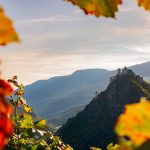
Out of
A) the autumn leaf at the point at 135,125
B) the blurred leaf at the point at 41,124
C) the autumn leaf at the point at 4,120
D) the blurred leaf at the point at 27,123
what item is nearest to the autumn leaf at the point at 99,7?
the autumn leaf at the point at 135,125

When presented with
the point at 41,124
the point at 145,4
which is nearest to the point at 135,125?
the point at 145,4

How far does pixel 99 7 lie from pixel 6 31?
52cm

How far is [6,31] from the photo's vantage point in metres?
0.84

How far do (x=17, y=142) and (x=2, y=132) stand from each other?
38.9 ft

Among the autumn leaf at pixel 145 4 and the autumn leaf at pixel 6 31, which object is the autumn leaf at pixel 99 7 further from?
the autumn leaf at pixel 6 31

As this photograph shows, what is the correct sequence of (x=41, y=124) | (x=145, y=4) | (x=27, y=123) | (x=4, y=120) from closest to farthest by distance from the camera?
(x=4, y=120)
(x=145, y=4)
(x=41, y=124)
(x=27, y=123)

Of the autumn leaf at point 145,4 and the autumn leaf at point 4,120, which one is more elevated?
the autumn leaf at point 145,4

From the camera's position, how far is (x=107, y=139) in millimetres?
195500

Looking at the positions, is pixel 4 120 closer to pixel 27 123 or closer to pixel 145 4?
pixel 145 4

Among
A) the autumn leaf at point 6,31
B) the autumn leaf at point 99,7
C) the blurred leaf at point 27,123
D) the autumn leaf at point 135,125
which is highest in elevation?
the autumn leaf at point 99,7

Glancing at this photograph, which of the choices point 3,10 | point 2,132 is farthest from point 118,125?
point 3,10

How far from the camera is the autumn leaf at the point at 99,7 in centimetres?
126

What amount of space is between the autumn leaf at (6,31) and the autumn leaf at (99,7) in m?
0.45

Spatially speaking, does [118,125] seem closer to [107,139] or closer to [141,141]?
[141,141]
